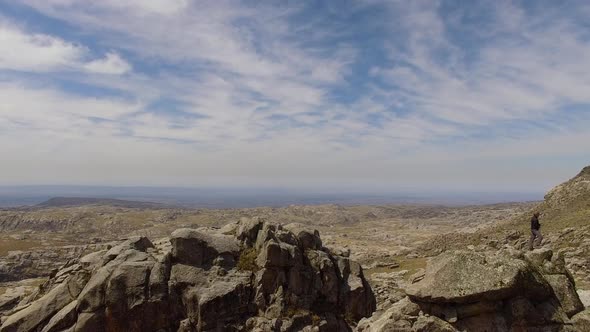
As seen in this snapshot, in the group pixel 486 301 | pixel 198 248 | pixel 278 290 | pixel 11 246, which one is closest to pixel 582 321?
pixel 486 301

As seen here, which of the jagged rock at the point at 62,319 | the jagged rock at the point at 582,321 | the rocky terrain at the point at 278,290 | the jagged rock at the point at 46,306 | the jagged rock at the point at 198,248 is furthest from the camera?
the jagged rock at the point at 198,248

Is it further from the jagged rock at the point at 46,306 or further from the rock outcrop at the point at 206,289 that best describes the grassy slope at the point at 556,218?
the jagged rock at the point at 46,306

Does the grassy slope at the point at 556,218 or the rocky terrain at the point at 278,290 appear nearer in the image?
the rocky terrain at the point at 278,290

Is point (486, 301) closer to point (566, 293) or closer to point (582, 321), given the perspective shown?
point (582, 321)

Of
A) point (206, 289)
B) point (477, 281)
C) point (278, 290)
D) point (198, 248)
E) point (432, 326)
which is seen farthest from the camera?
point (198, 248)

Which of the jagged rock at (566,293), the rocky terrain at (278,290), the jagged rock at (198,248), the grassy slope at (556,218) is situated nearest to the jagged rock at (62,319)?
the rocky terrain at (278,290)

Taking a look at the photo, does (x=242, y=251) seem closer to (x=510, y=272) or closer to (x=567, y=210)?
(x=510, y=272)
